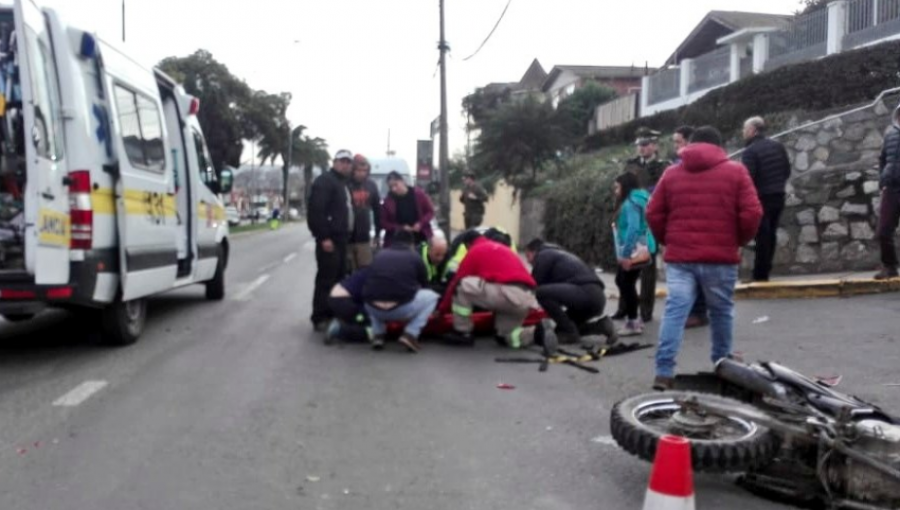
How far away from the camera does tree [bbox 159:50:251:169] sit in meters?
47.0

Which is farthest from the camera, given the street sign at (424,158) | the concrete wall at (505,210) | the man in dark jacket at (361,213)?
the concrete wall at (505,210)

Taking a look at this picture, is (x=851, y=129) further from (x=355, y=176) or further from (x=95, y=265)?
(x=95, y=265)

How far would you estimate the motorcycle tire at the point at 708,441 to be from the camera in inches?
175

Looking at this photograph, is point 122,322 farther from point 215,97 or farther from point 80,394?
point 215,97

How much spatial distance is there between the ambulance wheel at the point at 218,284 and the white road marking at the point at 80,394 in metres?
5.32

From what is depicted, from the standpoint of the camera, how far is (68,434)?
5828mm

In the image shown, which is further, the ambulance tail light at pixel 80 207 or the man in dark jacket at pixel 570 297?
the man in dark jacket at pixel 570 297

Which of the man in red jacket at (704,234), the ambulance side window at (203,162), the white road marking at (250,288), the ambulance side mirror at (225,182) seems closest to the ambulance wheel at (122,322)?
the ambulance side window at (203,162)

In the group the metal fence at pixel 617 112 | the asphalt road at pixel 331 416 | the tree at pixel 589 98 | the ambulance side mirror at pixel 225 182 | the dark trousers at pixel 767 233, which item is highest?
the tree at pixel 589 98

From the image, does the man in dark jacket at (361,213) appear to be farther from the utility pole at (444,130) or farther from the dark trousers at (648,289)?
the utility pole at (444,130)

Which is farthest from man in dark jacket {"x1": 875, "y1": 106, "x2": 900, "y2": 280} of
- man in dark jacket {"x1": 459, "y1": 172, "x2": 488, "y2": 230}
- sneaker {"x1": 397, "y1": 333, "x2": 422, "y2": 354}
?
man in dark jacket {"x1": 459, "y1": 172, "x2": 488, "y2": 230}

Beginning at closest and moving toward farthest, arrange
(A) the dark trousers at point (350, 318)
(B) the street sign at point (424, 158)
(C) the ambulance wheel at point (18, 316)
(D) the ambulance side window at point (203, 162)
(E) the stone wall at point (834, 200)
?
(C) the ambulance wheel at point (18, 316), (A) the dark trousers at point (350, 318), (D) the ambulance side window at point (203, 162), (E) the stone wall at point (834, 200), (B) the street sign at point (424, 158)

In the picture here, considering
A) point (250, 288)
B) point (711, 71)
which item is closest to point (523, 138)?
point (711, 71)

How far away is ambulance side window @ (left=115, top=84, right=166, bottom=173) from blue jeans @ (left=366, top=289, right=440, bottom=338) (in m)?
2.57
